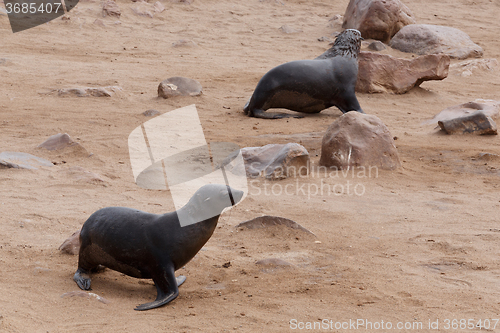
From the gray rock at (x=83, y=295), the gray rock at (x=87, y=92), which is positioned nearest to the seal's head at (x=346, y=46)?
the gray rock at (x=87, y=92)

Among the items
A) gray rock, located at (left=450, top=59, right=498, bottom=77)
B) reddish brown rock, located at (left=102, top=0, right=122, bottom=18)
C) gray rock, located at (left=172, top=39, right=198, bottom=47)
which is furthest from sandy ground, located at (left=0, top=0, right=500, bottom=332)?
reddish brown rock, located at (left=102, top=0, right=122, bottom=18)

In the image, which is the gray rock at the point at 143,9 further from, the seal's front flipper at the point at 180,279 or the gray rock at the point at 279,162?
the seal's front flipper at the point at 180,279

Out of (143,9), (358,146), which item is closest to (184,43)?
(143,9)

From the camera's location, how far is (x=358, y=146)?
19.6ft

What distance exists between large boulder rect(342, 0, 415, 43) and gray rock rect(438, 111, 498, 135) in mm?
5936

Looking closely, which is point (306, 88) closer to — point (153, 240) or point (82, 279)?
point (153, 240)

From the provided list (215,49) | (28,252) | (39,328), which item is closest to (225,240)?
(28,252)

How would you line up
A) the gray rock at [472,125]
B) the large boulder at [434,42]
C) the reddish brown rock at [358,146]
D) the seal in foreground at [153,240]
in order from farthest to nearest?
the large boulder at [434,42], the gray rock at [472,125], the reddish brown rock at [358,146], the seal in foreground at [153,240]

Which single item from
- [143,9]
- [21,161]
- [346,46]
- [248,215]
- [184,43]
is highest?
[346,46]

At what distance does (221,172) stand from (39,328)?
3264 millimetres

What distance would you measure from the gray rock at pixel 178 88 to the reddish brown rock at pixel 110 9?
5.34 metres

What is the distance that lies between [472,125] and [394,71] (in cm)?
248

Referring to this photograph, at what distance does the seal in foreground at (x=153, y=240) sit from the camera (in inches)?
130

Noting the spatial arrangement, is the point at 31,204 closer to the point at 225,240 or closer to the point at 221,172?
the point at 225,240
